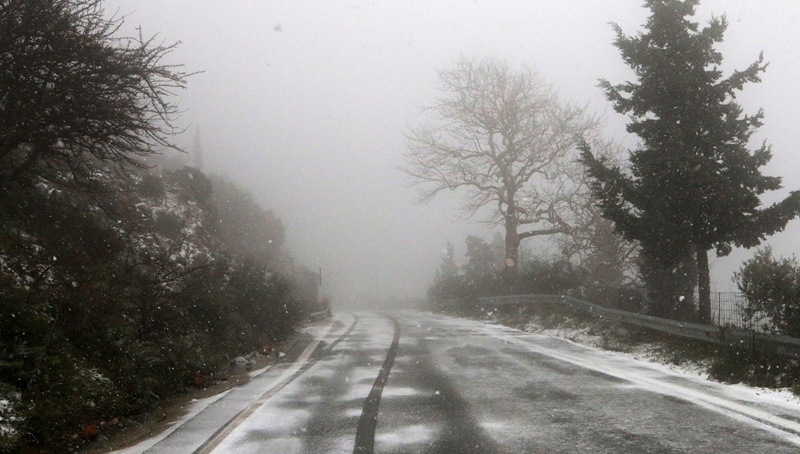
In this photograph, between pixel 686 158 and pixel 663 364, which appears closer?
pixel 663 364

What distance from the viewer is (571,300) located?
58.8 feet

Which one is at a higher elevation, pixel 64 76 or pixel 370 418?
pixel 64 76

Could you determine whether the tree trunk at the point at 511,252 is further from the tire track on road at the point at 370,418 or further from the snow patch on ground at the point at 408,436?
the snow patch on ground at the point at 408,436

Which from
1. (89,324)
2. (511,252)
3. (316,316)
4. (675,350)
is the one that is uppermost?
(511,252)

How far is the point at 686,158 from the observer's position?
525 inches

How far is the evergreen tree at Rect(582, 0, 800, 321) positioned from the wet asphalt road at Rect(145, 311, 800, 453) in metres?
4.75

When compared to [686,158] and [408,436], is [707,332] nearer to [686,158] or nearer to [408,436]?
[686,158]

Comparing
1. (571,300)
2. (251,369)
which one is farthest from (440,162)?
(251,369)

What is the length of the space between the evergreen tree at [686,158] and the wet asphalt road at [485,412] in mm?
4749

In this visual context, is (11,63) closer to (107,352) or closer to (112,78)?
(112,78)

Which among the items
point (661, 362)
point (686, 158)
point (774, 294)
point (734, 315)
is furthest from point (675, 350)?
point (686, 158)

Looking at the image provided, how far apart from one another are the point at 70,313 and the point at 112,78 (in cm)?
351

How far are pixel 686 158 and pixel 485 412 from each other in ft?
31.3

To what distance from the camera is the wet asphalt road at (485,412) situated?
5.24m
